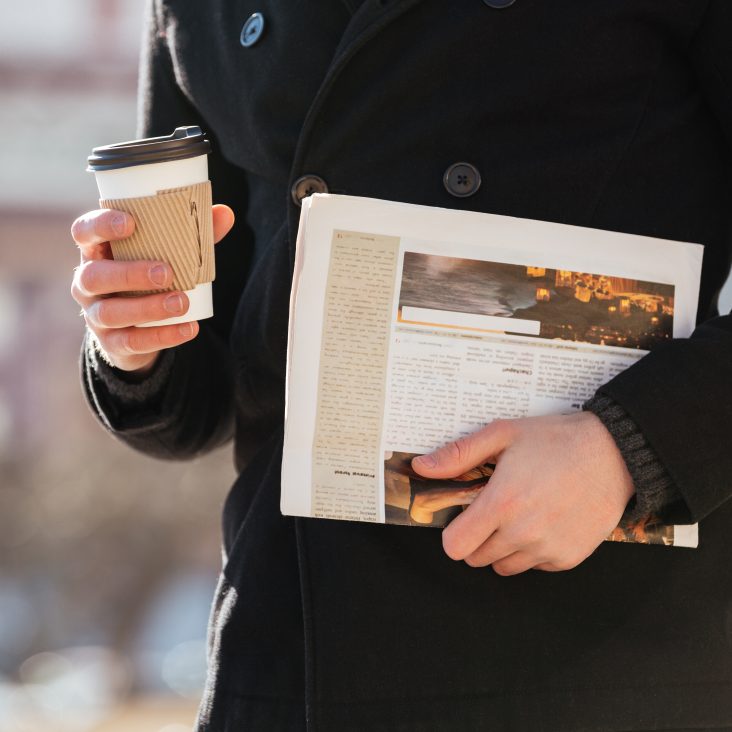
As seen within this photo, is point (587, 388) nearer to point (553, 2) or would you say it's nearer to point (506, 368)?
point (506, 368)

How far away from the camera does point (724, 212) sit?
109cm

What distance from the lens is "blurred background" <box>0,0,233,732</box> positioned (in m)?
3.56

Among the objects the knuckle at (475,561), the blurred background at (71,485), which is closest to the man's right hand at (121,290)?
the knuckle at (475,561)

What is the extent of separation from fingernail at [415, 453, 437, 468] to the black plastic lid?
389mm

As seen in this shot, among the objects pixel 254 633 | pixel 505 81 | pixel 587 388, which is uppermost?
pixel 505 81

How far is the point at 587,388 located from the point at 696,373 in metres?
0.11

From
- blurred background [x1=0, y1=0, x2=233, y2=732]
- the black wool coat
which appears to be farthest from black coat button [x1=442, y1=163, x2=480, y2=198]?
blurred background [x1=0, y1=0, x2=233, y2=732]

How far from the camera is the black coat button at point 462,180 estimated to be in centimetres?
105

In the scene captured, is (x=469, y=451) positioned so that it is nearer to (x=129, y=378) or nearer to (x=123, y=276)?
(x=123, y=276)

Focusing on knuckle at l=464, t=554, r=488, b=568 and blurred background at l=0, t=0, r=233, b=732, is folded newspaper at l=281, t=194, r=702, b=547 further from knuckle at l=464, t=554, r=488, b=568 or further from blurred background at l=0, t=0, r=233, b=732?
blurred background at l=0, t=0, r=233, b=732

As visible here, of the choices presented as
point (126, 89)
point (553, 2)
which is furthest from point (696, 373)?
point (126, 89)

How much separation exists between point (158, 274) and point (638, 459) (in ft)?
1.70

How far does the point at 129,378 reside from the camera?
48.6 inches

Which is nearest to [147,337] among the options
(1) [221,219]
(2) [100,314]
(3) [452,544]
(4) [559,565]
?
(2) [100,314]
